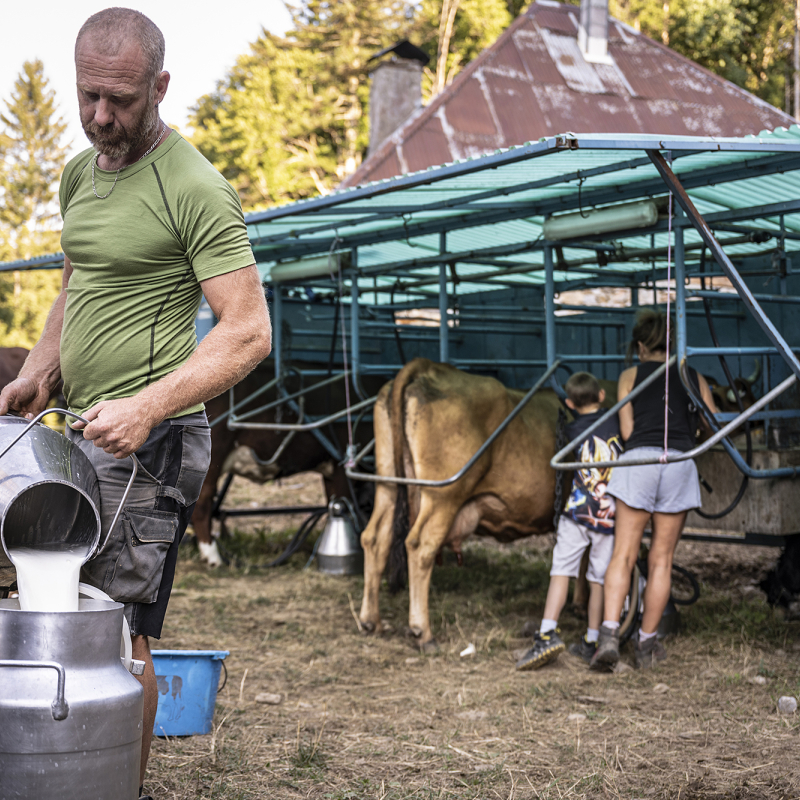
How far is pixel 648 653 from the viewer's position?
4.66 m

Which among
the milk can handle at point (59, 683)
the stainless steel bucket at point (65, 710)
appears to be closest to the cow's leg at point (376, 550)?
the stainless steel bucket at point (65, 710)

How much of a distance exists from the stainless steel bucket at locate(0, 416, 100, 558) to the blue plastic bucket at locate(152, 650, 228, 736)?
1508 mm

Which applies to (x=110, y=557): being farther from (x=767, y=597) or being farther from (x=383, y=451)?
(x=767, y=597)

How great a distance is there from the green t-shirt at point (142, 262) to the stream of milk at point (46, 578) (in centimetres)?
48

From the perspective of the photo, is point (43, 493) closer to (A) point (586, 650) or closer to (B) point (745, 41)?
(A) point (586, 650)

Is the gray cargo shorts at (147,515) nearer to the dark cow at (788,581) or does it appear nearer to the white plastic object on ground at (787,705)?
the white plastic object on ground at (787,705)

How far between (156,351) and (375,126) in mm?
16720

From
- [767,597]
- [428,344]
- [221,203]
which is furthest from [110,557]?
[428,344]

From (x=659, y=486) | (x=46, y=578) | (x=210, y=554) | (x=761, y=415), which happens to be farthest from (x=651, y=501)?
(x=210, y=554)

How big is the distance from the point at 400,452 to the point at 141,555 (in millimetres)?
3376

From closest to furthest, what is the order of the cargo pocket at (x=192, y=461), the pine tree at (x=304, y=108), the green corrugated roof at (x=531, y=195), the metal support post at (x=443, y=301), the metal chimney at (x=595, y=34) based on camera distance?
the cargo pocket at (x=192, y=461), the green corrugated roof at (x=531, y=195), the metal support post at (x=443, y=301), the metal chimney at (x=595, y=34), the pine tree at (x=304, y=108)

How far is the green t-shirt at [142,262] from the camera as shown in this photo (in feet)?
7.01

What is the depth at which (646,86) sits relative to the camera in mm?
17953

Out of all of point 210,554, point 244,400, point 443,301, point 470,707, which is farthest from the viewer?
point 210,554
